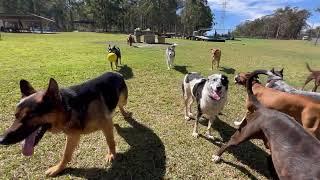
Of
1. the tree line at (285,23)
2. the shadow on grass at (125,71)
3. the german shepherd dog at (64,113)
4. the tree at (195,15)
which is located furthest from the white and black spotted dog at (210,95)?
the tree line at (285,23)

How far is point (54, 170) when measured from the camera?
466cm

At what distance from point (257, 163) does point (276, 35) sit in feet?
363

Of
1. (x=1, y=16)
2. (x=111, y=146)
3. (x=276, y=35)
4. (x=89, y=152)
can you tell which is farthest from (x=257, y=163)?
(x=276, y=35)

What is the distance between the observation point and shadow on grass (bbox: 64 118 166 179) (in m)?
4.74

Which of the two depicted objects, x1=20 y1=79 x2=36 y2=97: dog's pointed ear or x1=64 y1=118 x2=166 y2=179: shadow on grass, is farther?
x1=64 y1=118 x2=166 y2=179: shadow on grass

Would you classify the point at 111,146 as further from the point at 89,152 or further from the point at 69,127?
the point at 69,127

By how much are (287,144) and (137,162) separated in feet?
8.41

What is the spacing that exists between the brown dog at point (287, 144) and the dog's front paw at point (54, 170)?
9.95 ft

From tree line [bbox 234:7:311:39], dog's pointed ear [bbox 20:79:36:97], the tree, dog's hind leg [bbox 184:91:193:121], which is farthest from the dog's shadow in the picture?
tree line [bbox 234:7:311:39]

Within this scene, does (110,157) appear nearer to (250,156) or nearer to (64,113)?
(64,113)

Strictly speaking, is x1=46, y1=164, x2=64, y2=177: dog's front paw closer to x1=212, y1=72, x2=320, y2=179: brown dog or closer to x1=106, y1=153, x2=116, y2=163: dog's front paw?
x1=106, y1=153, x2=116, y2=163: dog's front paw

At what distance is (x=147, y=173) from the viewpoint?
4840 millimetres

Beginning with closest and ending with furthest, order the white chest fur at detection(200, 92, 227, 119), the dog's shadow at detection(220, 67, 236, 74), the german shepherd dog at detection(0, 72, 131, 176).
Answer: the german shepherd dog at detection(0, 72, 131, 176) < the white chest fur at detection(200, 92, 227, 119) < the dog's shadow at detection(220, 67, 236, 74)

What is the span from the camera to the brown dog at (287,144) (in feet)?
10.9
